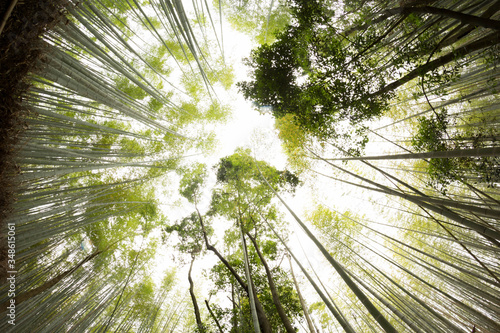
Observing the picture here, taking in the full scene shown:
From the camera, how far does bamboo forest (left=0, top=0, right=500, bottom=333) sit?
5.89ft

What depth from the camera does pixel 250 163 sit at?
581 centimetres

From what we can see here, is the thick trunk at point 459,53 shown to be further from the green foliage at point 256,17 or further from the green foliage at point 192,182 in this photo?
the green foliage at point 192,182

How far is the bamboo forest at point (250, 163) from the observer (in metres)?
1.79

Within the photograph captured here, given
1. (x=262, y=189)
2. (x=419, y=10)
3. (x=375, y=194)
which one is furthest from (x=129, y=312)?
(x=419, y=10)

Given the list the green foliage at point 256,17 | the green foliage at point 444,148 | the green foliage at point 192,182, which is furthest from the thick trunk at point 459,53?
the green foliage at point 192,182

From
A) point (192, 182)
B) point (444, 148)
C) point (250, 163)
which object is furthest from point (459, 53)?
point (192, 182)

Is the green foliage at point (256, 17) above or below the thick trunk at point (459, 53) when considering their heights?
above

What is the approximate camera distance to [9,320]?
8.45ft

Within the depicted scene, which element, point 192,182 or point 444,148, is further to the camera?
point 192,182

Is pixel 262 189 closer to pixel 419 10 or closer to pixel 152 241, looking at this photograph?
pixel 152 241

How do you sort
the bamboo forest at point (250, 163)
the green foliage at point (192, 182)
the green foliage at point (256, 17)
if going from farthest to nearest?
the green foliage at point (192, 182)
the green foliage at point (256, 17)
the bamboo forest at point (250, 163)

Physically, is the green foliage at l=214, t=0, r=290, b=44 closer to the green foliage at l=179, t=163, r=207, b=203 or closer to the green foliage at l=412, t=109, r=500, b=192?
the green foliage at l=412, t=109, r=500, b=192

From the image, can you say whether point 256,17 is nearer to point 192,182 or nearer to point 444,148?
point 444,148

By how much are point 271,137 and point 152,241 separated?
4.52 m
